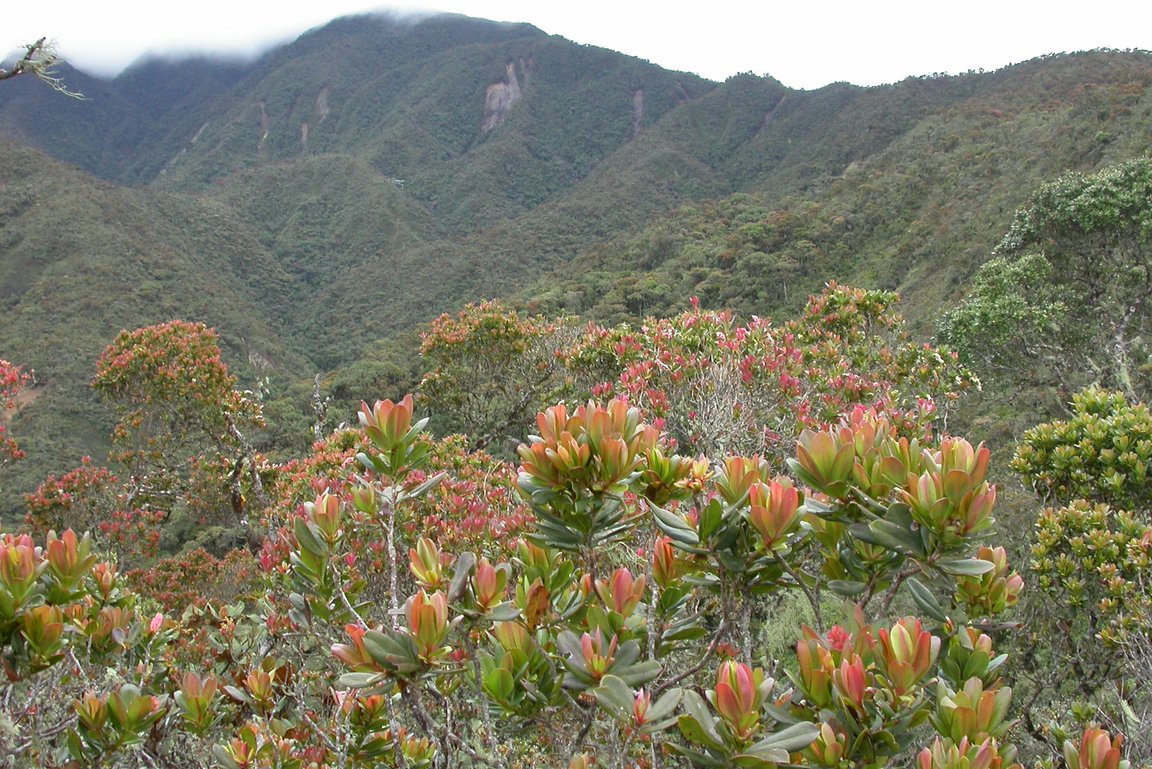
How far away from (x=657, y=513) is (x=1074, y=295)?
12753 mm

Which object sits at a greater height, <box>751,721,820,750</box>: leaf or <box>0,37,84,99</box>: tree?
<box>0,37,84,99</box>: tree

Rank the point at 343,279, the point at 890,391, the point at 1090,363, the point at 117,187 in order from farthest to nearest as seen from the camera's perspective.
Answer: the point at 343,279
the point at 117,187
the point at 1090,363
the point at 890,391

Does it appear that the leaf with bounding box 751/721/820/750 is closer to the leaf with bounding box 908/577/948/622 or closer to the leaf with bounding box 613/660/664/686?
the leaf with bounding box 613/660/664/686

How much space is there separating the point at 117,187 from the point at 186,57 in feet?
333

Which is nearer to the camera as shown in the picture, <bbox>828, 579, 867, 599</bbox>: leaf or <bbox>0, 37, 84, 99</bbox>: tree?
<bbox>828, 579, 867, 599</bbox>: leaf

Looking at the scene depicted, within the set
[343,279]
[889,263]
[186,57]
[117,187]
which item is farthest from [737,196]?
[186,57]

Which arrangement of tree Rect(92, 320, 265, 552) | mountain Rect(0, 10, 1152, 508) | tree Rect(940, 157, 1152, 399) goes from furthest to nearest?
1. mountain Rect(0, 10, 1152, 508)
2. tree Rect(940, 157, 1152, 399)
3. tree Rect(92, 320, 265, 552)

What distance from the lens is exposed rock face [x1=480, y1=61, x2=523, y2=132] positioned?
10156 centimetres

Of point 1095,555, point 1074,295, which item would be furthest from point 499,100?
point 1095,555

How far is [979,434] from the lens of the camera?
39.6 feet

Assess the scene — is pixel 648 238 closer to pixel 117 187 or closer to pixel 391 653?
pixel 117 187

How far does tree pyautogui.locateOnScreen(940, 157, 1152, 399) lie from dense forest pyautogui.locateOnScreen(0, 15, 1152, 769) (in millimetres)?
55

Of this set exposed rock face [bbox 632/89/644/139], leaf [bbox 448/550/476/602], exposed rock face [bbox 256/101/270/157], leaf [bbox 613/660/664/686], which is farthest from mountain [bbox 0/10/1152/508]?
leaf [bbox 613/660/664/686]

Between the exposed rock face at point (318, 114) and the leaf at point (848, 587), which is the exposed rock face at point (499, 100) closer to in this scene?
the exposed rock face at point (318, 114)
